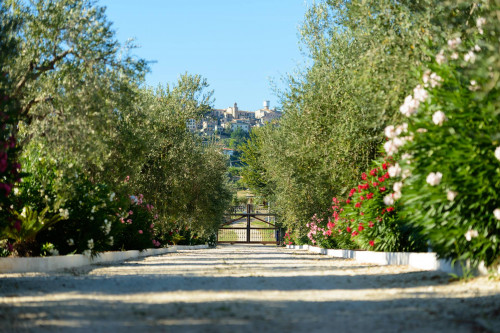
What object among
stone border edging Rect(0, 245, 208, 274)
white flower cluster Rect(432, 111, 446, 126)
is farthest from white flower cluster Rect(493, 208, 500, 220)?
stone border edging Rect(0, 245, 208, 274)

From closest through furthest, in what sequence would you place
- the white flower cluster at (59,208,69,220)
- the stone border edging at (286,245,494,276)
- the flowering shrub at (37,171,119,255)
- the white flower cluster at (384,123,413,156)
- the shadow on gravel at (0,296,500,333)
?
the shadow on gravel at (0,296,500,333) → the stone border edging at (286,245,494,276) → the white flower cluster at (384,123,413,156) → the white flower cluster at (59,208,69,220) → the flowering shrub at (37,171,119,255)

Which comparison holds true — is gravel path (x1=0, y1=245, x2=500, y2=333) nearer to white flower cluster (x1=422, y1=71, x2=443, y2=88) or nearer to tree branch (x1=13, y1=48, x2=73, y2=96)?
white flower cluster (x1=422, y1=71, x2=443, y2=88)

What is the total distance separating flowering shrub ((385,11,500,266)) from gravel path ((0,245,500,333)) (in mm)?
684

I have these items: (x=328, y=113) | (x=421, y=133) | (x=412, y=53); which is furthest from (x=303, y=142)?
(x=421, y=133)

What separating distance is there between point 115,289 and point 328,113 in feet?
43.0

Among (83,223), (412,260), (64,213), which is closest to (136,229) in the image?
(83,223)

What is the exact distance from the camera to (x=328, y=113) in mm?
22234

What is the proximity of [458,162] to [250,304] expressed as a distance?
3.94m

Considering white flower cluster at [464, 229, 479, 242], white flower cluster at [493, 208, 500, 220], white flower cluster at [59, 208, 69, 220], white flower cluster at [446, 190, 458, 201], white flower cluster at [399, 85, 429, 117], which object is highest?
white flower cluster at [399, 85, 429, 117]

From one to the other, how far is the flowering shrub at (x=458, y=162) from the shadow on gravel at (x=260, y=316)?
6.29 ft

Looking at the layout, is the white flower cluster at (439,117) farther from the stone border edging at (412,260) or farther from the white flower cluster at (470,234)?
the stone border edging at (412,260)

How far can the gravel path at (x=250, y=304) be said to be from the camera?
6.70 metres

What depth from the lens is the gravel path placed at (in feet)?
22.0

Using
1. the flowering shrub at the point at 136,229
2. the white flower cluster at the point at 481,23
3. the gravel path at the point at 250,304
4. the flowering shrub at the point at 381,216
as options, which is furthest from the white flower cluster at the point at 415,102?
the flowering shrub at the point at 136,229
